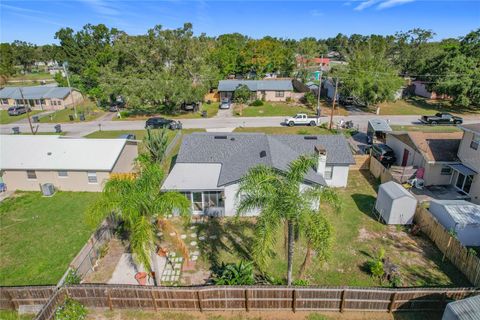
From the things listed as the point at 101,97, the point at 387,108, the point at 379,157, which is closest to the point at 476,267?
the point at 379,157

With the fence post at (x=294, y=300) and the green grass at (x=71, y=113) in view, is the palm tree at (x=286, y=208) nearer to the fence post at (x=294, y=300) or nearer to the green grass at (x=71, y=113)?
the fence post at (x=294, y=300)

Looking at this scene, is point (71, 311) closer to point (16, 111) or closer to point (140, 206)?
point (140, 206)

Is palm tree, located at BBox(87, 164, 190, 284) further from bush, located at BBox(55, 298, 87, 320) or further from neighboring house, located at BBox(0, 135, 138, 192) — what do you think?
neighboring house, located at BBox(0, 135, 138, 192)

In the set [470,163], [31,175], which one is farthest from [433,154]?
[31,175]

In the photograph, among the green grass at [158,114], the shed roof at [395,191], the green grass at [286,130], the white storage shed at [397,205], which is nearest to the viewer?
the white storage shed at [397,205]

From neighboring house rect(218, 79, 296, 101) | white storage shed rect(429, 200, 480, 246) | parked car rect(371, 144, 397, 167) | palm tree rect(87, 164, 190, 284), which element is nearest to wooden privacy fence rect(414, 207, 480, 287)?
white storage shed rect(429, 200, 480, 246)

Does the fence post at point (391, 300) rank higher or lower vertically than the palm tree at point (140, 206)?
lower

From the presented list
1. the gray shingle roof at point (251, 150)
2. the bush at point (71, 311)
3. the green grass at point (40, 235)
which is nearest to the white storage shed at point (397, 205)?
the gray shingle roof at point (251, 150)
